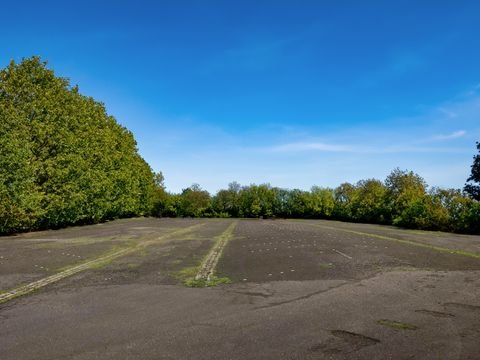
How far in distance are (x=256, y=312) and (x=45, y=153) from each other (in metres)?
34.5

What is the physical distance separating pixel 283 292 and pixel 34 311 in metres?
5.17

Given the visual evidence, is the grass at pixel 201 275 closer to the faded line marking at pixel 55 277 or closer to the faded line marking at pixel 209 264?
the faded line marking at pixel 209 264

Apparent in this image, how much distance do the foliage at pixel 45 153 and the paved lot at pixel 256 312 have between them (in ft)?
60.6

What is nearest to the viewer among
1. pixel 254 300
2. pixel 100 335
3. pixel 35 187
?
pixel 100 335

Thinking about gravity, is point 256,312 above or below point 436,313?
below

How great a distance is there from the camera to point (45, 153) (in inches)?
1458

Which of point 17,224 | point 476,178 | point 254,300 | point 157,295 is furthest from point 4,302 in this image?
point 476,178

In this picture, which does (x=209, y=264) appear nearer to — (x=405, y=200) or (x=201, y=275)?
(x=201, y=275)

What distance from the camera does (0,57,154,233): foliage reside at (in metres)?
30.4

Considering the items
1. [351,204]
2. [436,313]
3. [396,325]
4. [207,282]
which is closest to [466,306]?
[436,313]

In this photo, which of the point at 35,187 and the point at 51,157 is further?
the point at 51,157

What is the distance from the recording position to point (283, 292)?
9.46 m

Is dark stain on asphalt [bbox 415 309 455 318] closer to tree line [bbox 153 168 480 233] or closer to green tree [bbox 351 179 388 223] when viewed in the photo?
tree line [bbox 153 168 480 233]

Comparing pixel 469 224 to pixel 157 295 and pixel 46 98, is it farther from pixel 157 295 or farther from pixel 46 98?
pixel 46 98
